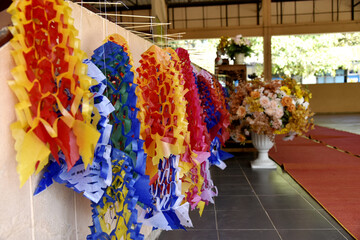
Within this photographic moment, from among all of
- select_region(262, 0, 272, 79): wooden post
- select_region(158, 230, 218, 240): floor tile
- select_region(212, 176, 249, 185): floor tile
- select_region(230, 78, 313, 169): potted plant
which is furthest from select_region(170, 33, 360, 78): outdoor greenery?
select_region(158, 230, 218, 240): floor tile

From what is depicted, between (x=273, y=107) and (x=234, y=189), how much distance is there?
1.01 metres

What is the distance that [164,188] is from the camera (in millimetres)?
1168

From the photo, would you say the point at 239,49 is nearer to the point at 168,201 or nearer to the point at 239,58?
the point at 239,58

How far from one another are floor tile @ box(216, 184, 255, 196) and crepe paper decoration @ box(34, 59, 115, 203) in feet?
7.66

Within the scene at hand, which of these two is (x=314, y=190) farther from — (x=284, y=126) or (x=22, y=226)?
(x=22, y=226)

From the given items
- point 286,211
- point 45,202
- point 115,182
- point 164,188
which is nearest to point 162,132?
point 164,188

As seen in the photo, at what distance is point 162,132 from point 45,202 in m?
0.43

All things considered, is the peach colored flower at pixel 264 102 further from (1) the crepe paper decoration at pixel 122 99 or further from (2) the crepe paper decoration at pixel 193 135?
(1) the crepe paper decoration at pixel 122 99

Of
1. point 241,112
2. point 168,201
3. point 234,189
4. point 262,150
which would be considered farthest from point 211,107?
point 262,150

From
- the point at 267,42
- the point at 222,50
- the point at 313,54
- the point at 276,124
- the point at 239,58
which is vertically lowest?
the point at 276,124

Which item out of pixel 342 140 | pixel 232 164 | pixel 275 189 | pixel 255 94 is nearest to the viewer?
pixel 275 189

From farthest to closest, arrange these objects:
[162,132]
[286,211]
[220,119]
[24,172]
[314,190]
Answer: [314,190], [286,211], [220,119], [162,132], [24,172]

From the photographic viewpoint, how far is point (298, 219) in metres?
2.38

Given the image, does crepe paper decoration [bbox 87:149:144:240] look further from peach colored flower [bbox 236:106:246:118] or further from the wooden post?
the wooden post
